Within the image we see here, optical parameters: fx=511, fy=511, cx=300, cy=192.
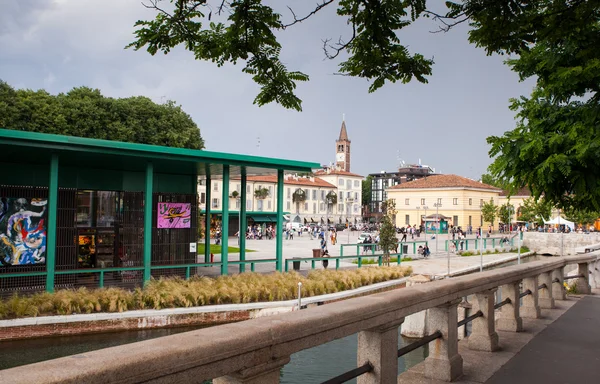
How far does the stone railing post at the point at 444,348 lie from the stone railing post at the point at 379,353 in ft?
3.51

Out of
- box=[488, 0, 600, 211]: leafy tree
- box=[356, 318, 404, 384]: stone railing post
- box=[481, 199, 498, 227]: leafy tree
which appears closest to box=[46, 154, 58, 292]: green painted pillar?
box=[488, 0, 600, 211]: leafy tree

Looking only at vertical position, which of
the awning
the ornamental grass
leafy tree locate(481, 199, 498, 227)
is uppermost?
leafy tree locate(481, 199, 498, 227)

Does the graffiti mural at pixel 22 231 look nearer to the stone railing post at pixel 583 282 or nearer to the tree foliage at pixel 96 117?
the stone railing post at pixel 583 282

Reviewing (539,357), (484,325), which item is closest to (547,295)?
(539,357)

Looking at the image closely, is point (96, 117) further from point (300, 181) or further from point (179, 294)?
point (300, 181)

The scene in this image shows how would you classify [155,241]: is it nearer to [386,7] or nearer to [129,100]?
[386,7]

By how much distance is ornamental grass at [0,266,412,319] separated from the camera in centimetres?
1459

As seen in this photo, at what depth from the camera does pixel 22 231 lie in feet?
59.8

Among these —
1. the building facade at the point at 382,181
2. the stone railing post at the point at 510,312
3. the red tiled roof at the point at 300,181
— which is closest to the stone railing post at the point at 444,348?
the stone railing post at the point at 510,312

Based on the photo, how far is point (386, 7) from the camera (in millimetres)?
4922

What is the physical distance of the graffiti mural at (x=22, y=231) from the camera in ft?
58.7

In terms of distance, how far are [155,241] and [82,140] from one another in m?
6.63

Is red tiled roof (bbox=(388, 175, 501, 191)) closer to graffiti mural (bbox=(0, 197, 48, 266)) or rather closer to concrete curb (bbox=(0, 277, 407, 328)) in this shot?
concrete curb (bbox=(0, 277, 407, 328))

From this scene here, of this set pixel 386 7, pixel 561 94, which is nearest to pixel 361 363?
pixel 386 7
